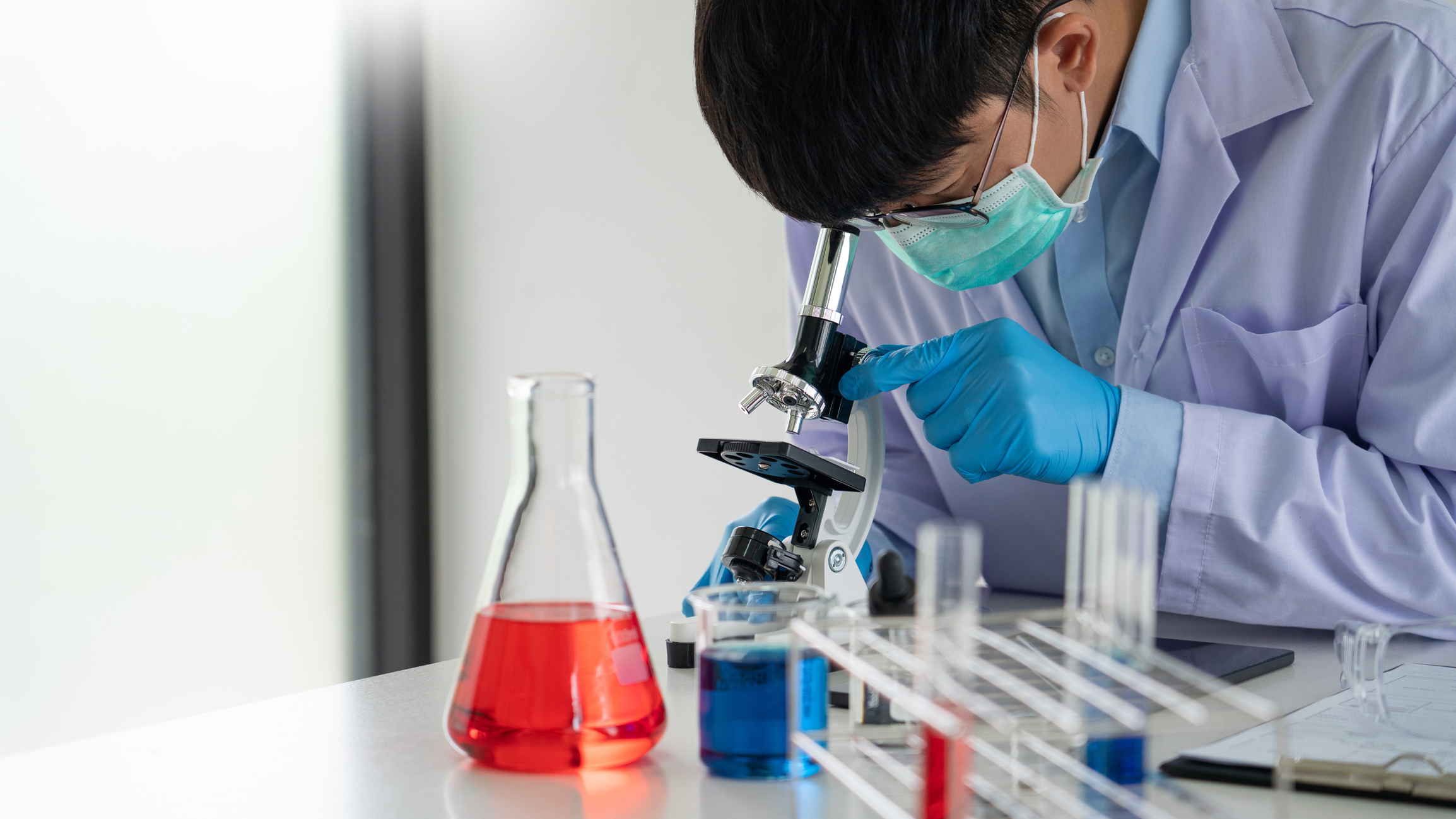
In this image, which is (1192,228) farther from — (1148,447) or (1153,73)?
(1148,447)

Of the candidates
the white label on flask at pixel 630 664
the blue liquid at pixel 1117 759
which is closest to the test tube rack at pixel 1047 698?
the blue liquid at pixel 1117 759

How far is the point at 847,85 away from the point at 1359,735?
71cm

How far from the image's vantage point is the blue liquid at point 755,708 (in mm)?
724

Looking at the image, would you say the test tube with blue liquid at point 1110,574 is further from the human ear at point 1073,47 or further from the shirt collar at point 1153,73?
the shirt collar at point 1153,73

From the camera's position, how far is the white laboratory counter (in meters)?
0.70

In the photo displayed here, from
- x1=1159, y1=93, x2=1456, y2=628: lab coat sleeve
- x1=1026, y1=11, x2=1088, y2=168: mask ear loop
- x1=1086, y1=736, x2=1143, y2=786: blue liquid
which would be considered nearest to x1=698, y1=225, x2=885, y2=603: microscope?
x1=1026, y1=11, x2=1088, y2=168: mask ear loop

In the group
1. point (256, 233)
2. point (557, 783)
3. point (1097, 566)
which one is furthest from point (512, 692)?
point (256, 233)

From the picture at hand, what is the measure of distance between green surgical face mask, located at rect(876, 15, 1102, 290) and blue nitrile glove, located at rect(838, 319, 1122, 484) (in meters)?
0.15

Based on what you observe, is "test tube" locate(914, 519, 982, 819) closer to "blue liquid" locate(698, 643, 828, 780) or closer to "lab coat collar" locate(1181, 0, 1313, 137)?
"blue liquid" locate(698, 643, 828, 780)

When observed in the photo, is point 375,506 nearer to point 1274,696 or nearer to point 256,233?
point 256,233

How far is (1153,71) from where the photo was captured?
56.4 inches

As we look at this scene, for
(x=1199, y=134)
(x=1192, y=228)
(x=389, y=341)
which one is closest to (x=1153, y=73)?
(x=1199, y=134)

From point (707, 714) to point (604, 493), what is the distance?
79.4 inches

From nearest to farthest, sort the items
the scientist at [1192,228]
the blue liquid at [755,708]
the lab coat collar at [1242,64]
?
1. the blue liquid at [755,708]
2. the scientist at [1192,228]
3. the lab coat collar at [1242,64]
